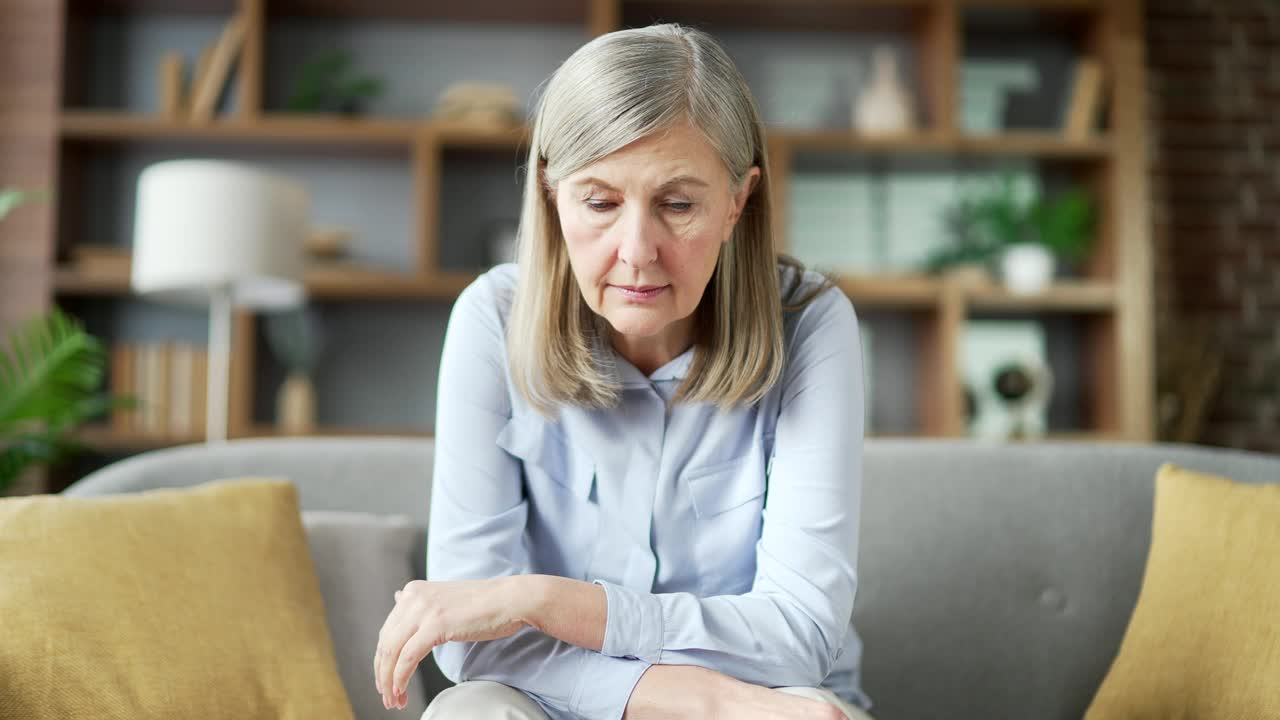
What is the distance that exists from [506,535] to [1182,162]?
3.79 metres

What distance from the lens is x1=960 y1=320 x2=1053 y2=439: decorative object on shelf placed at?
376 cm

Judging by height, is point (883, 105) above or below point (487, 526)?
above

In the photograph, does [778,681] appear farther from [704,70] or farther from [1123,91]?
[1123,91]

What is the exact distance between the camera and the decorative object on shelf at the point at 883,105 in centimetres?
379

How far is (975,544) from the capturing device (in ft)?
5.49

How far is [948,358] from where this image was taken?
12.2ft

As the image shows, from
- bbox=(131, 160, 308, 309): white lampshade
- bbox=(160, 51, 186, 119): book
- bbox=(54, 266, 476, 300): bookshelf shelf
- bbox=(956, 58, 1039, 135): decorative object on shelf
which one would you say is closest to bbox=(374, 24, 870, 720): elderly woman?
bbox=(131, 160, 308, 309): white lampshade

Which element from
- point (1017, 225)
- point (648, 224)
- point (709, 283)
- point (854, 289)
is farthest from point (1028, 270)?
point (648, 224)

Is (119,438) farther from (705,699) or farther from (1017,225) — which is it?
(1017,225)

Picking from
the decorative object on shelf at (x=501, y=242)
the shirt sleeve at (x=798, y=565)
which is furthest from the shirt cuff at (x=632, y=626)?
the decorative object on shelf at (x=501, y=242)

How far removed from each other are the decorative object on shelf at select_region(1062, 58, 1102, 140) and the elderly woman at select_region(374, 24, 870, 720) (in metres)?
2.90

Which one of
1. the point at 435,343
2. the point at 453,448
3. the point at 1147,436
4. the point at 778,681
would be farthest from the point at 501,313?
the point at 1147,436

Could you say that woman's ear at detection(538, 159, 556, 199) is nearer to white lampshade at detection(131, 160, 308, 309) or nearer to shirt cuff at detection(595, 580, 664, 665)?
shirt cuff at detection(595, 580, 664, 665)

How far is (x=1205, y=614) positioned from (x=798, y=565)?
57 cm
